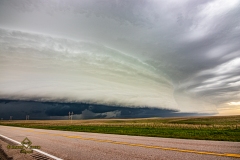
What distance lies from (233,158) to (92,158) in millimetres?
4863

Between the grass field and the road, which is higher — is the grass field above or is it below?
below

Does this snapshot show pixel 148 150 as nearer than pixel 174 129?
Yes

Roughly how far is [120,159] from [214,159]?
10.2ft

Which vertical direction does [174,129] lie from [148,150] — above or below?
A: below

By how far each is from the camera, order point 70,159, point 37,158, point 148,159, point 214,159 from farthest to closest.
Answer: point 37,158 < point 70,159 < point 148,159 < point 214,159

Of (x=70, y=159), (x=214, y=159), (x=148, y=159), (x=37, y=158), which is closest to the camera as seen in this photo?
(x=214, y=159)

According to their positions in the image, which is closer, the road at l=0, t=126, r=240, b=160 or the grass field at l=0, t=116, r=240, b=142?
the road at l=0, t=126, r=240, b=160

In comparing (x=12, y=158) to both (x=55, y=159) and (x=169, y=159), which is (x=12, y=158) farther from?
(x=169, y=159)

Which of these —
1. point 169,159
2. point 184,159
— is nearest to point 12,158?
point 169,159

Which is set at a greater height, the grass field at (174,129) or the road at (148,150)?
the road at (148,150)

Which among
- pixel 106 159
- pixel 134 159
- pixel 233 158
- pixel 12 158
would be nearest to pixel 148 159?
pixel 134 159

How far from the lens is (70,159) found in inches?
263

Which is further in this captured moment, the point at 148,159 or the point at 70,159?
the point at 70,159

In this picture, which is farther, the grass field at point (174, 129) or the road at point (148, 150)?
the grass field at point (174, 129)
